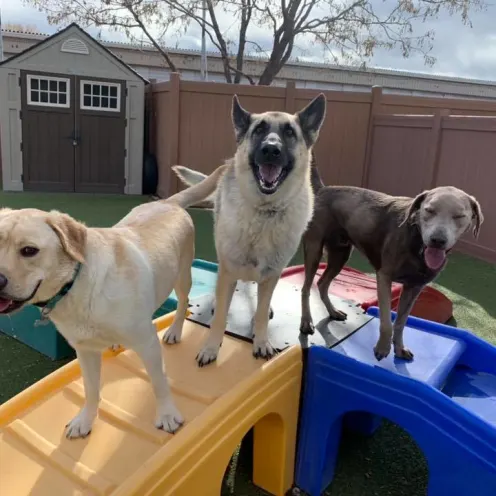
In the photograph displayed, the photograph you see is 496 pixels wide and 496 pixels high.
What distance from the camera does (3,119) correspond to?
1112 cm

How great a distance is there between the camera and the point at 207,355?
279 cm

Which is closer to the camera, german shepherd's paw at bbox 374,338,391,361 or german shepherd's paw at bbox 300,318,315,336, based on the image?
german shepherd's paw at bbox 374,338,391,361

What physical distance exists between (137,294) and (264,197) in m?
1.02

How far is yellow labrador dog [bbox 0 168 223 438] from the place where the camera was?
68.5 inches

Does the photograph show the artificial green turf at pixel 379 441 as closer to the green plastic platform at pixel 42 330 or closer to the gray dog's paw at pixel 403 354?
the green plastic platform at pixel 42 330

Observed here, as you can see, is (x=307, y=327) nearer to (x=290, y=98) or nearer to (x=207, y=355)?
(x=207, y=355)

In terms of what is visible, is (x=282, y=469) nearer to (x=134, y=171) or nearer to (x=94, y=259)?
(x=94, y=259)

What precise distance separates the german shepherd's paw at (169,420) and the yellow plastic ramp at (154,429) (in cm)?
4

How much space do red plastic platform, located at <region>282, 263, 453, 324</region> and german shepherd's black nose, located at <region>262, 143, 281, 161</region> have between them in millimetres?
1855

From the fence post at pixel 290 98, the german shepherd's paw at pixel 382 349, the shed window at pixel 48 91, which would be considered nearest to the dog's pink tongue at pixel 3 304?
the german shepherd's paw at pixel 382 349

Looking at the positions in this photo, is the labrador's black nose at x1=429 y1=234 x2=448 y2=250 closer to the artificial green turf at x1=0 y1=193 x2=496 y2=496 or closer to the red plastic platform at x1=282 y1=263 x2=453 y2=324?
the artificial green turf at x1=0 y1=193 x2=496 y2=496

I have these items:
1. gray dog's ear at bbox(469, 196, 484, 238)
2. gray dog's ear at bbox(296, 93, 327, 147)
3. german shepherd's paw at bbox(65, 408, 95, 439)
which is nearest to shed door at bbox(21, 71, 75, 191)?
gray dog's ear at bbox(296, 93, 327, 147)

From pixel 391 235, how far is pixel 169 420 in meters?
1.67

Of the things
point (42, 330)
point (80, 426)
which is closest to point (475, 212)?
point (80, 426)
